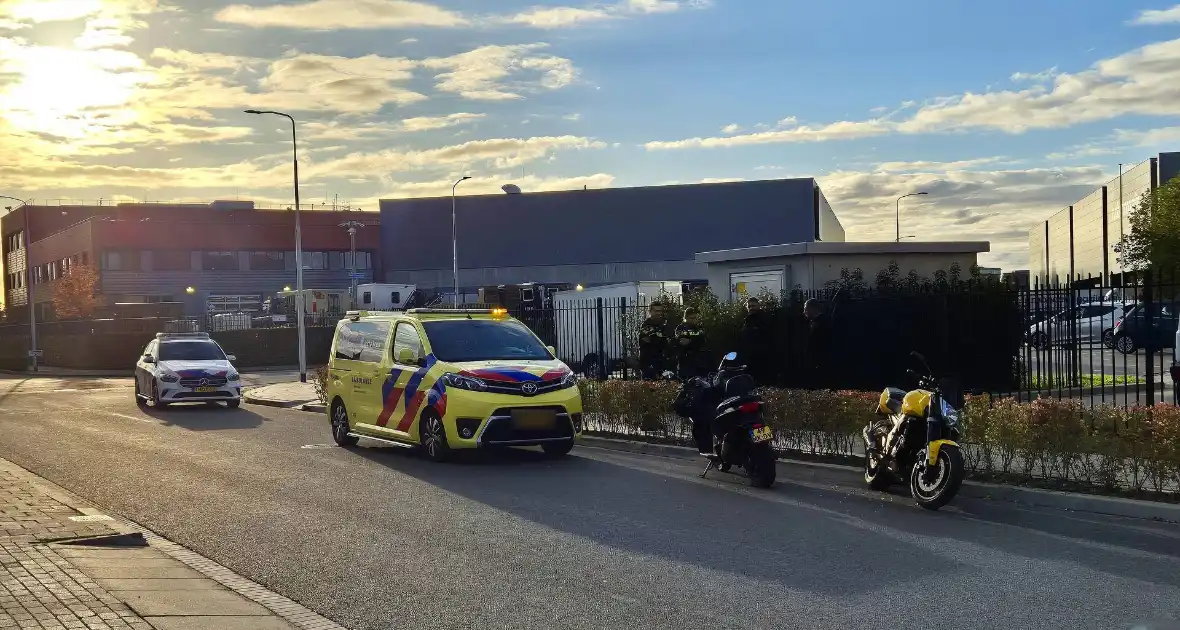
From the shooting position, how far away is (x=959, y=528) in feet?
30.1

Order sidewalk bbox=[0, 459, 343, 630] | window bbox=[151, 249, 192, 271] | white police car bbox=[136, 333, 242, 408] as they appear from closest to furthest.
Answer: sidewalk bbox=[0, 459, 343, 630] → white police car bbox=[136, 333, 242, 408] → window bbox=[151, 249, 192, 271]

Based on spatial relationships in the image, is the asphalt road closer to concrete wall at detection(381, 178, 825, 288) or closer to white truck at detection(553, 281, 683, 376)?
white truck at detection(553, 281, 683, 376)

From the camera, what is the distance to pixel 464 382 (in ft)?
44.8

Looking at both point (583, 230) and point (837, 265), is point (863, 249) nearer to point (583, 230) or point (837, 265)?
point (837, 265)

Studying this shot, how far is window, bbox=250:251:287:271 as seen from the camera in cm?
8438

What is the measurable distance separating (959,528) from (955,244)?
1496 centimetres

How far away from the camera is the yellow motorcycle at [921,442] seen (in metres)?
9.88

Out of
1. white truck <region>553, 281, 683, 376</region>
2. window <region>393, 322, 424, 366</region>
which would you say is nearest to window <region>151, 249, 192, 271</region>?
white truck <region>553, 281, 683, 376</region>

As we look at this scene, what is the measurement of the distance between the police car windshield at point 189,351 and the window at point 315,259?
60192 mm

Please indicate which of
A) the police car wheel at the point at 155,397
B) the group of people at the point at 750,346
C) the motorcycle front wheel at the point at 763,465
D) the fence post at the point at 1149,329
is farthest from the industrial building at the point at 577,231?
the motorcycle front wheel at the point at 763,465

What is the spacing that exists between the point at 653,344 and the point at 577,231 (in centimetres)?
6712

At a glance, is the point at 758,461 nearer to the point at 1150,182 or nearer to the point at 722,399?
the point at 722,399

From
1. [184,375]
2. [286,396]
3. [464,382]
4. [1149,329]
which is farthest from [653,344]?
[286,396]

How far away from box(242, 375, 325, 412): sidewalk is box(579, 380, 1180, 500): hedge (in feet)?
45.9
